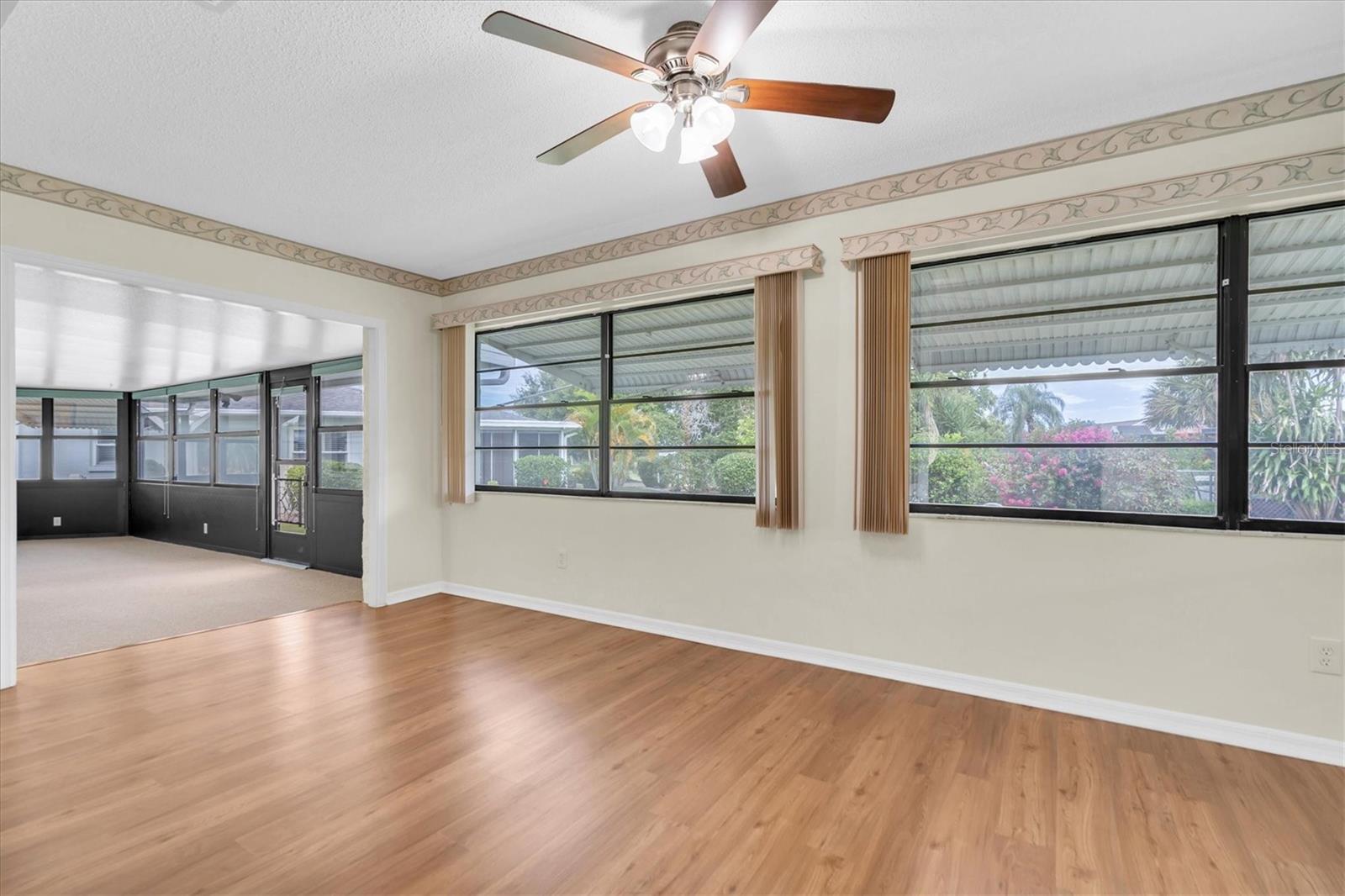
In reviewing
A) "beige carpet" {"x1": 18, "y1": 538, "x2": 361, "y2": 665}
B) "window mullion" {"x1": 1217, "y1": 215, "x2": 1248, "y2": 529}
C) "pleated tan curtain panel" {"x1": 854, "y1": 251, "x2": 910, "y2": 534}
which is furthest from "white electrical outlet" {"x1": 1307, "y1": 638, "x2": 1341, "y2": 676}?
"beige carpet" {"x1": 18, "y1": 538, "x2": 361, "y2": 665}

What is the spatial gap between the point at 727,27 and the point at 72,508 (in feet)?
38.2

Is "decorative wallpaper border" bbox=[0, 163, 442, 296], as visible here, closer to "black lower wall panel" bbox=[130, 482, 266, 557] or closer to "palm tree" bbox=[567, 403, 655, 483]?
"palm tree" bbox=[567, 403, 655, 483]

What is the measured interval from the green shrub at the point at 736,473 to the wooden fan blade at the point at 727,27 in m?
2.27

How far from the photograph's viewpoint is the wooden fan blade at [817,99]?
6.35 ft

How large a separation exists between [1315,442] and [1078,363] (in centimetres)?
86

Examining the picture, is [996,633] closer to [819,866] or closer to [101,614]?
[819,866]

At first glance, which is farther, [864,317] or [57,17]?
[864,317]

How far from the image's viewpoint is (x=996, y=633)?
2951 mm

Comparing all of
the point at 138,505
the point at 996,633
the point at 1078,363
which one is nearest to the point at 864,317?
the point at 1078,363

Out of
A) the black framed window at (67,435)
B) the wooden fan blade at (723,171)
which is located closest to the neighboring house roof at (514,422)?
the wooden fan blade at (723,171)

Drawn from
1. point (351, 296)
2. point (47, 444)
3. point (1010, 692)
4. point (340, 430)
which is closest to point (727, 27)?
point (1010, 692)

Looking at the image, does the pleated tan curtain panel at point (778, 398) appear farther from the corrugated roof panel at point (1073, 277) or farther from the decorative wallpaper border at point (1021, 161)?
the corrugated roof panel at point (1073, 277)

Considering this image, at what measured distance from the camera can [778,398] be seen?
3.47m

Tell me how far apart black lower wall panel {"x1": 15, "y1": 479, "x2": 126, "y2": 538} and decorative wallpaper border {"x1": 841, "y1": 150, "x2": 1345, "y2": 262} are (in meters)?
11.2
